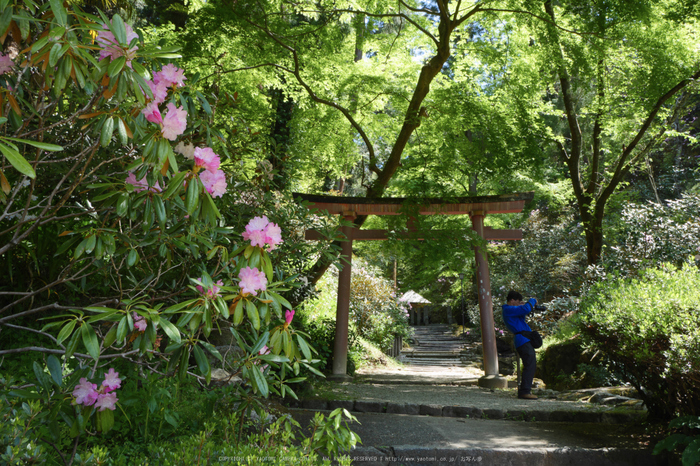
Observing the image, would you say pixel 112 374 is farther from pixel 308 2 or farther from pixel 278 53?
pixel 308 2

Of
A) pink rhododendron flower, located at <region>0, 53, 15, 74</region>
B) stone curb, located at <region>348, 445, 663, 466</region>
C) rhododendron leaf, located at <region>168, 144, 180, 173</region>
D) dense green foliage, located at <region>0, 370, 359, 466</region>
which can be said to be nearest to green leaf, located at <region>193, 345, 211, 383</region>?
dense green foliage, located at <region>0, 370, 359, 466</region>

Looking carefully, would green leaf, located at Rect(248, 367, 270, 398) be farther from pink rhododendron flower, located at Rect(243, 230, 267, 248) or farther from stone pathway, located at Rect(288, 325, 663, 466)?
stone pathway, located at Rect(288, 325, 663, 466)

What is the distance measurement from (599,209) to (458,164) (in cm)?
411

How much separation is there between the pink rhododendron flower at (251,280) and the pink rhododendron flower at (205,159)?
0.37 metres

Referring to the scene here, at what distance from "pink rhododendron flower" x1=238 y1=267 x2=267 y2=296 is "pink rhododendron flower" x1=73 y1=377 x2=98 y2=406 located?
704mm

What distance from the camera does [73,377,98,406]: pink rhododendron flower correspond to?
1.59m

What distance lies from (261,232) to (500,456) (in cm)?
281

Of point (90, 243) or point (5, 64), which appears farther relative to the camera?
point (5, 64)

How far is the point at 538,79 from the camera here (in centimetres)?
754

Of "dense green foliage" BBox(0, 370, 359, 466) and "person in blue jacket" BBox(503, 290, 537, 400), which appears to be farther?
"person in blue jacket" BBox(503, 290, 537, 400)

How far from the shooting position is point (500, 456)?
330 cm

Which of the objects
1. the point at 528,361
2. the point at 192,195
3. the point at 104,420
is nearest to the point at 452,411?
the point at 528,361

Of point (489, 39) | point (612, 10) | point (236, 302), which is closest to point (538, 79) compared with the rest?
point (489, 39)

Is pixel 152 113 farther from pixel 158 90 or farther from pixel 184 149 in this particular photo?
pixel 184 149
